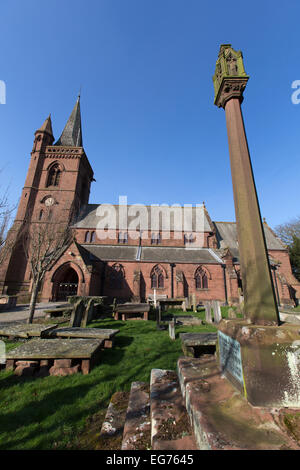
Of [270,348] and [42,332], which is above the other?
[270,348]

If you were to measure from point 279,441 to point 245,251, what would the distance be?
2.12 m

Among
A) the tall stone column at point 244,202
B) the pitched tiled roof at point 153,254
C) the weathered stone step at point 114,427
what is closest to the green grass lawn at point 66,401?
the weathered stone step at point 114,427

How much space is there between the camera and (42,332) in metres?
6.41

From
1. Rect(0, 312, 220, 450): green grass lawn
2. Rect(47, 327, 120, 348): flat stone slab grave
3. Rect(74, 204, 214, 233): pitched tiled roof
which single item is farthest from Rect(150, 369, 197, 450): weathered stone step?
Rect(74, 204, 214, 233): pitched tiled roof

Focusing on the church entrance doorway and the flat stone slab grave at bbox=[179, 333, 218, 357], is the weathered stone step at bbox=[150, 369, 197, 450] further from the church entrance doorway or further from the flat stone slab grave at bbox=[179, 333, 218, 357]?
the church entrance doorway

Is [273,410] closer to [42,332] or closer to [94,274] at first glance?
[42,332]

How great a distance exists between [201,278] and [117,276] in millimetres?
9733

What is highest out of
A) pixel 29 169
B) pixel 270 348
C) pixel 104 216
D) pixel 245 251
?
pixel 29 169

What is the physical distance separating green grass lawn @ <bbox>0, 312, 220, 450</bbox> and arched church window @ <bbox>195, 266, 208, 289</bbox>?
→ 17762 mm

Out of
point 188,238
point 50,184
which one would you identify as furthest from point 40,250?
point 50,184

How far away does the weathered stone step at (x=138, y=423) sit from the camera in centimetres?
201

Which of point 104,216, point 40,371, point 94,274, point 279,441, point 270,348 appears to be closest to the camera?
point 279,441

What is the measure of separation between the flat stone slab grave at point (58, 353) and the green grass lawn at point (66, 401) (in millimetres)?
313
